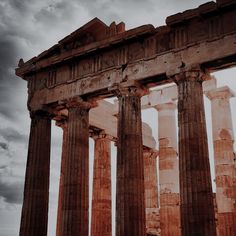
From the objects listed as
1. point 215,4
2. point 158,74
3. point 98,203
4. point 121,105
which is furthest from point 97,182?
point 215,4

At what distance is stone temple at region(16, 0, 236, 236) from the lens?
18578mm

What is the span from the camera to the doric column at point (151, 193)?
30.7 m

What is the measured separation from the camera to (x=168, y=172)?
90.7ft

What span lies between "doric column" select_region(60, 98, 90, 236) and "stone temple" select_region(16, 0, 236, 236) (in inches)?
2.0

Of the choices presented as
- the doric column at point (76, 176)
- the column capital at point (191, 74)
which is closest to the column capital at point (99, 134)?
the doric column at point (76, 176)

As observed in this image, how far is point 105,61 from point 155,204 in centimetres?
1345

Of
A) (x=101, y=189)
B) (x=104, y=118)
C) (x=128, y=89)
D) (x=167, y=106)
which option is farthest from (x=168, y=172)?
(x=128, y=89)

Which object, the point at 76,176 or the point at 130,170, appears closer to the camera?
the point at 130,170

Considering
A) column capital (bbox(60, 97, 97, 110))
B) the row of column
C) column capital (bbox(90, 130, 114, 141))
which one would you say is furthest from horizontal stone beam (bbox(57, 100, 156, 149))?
column capital (bbox(60, 97, 97, 110))

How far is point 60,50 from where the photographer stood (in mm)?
23875

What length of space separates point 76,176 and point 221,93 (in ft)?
33.5

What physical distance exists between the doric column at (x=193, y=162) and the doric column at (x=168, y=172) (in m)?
9.00

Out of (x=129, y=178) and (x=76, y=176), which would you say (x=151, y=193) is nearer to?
(x=76, y=176)

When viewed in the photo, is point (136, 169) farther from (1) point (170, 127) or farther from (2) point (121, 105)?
(1) point (170, 127)
